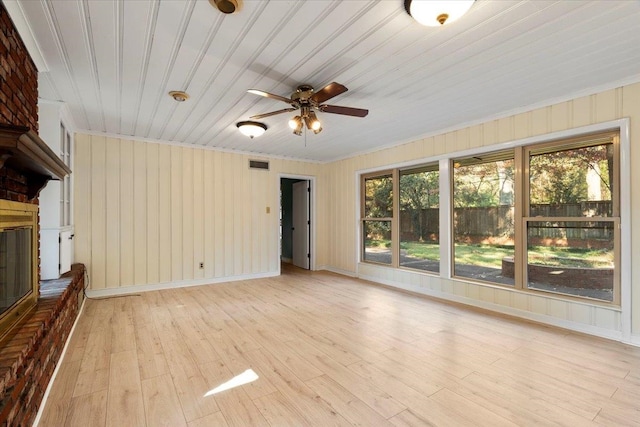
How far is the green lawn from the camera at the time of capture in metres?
3.14

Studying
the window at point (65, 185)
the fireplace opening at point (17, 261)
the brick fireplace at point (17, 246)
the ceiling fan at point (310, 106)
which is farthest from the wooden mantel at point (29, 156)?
the ceiling fan at point (310, 106)

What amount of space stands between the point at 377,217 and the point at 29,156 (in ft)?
15.9

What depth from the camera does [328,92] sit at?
8.30ft

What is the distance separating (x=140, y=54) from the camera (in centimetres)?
230

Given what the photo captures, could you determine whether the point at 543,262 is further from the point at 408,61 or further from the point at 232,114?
the point at 232,114

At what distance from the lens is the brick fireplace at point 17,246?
1480 millimetres

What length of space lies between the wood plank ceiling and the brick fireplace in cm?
30

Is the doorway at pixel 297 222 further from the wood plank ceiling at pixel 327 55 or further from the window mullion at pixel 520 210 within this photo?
the window mullion at pixel 520 210

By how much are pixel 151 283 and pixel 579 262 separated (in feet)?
19.4

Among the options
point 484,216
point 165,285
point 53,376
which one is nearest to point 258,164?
point 165,285

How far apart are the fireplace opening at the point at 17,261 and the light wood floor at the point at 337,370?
25.1 inches

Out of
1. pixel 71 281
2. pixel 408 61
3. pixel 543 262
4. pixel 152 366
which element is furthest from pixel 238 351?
pixel 543 262

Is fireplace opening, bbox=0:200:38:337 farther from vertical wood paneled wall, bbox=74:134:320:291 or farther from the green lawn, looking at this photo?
the green lawn

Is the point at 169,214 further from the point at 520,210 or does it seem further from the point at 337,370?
the point at 520,210
